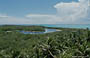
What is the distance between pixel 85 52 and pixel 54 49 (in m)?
3.51

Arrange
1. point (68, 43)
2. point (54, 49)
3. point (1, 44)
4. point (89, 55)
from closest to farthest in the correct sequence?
point (89, 55)
point (54, 49)
point (68, 43)
point (1, 44)

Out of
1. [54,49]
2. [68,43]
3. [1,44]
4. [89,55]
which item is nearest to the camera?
[89,55]

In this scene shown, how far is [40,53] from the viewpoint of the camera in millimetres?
17469

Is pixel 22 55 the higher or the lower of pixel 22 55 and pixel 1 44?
the higher

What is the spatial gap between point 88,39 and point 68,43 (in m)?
3.06

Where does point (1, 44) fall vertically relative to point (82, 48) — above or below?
below

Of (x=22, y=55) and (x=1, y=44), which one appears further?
(x=1, y=44)

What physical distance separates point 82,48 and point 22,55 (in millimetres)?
6819

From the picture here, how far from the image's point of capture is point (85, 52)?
17.4 meters

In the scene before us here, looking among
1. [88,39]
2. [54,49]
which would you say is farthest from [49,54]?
[88,39]

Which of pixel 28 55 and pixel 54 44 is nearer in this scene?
pixel 28 55

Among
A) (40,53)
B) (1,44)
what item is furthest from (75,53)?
(1,44)

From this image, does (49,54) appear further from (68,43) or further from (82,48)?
(68,43)

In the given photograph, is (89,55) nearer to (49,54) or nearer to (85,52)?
(85,52)
